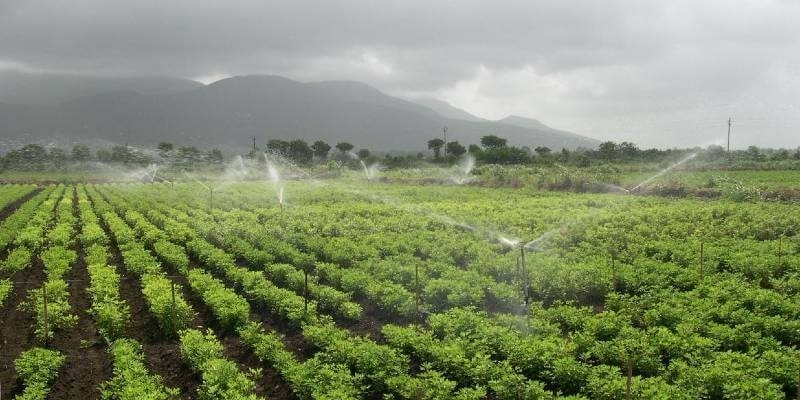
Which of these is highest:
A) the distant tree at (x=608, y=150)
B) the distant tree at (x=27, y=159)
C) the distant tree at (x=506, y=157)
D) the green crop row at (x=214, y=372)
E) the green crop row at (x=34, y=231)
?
the distant tree at (x=608, y=150)

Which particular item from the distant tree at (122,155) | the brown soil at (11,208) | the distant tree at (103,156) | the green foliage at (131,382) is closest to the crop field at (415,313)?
the green foliage at (131,382)

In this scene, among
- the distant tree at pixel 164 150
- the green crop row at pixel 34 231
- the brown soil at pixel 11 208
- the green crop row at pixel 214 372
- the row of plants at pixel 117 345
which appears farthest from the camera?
the distant tree at pixel 164 150

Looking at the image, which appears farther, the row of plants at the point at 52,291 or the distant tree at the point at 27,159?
the distant tree at the point at 27,159

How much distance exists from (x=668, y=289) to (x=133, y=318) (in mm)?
14544

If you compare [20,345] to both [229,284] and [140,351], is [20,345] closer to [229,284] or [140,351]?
[140,351]

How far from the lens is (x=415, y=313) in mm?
14273

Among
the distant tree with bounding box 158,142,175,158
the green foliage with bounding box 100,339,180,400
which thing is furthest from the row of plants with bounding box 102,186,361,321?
the distant tree with bounding box 158,142,175,158

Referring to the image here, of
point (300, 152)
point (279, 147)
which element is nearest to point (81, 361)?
point (300, 152)

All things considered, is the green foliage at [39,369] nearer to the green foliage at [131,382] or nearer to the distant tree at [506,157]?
the green foliage at [131,382]

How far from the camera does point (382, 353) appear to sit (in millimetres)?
10727

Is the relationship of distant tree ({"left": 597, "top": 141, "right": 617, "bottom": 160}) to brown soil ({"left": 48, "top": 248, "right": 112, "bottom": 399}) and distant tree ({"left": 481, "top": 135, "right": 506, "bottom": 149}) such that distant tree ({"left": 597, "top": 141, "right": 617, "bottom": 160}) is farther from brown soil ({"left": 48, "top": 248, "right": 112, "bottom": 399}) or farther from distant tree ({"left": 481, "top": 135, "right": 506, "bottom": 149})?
brown soil ({"left": 48, "top": 248, "right": 112, "bottom": 399})

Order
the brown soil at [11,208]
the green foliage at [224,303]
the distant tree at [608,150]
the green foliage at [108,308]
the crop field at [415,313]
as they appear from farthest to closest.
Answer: the distant tree at [608,150]
the brown soil at [11,208]
the green foliage at [224,303]
the green foliage at [108,308]
the crop field at [415,313]

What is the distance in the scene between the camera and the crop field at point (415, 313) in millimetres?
9844

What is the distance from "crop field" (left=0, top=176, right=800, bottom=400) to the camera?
984 cm
